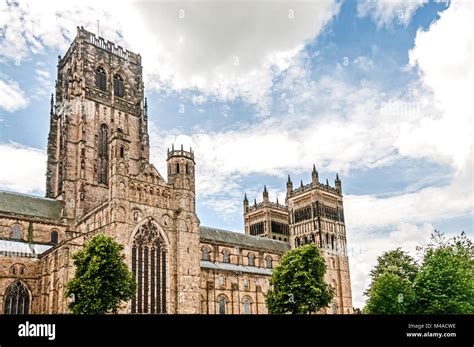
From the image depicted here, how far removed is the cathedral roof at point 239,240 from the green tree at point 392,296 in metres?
29.0

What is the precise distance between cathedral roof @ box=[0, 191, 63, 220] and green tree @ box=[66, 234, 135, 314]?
20.3m

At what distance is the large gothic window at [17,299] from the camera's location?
5036cm

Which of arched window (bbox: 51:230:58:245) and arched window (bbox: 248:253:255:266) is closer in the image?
arched window (bbox: 51:230:58:245)

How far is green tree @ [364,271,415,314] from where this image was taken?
48.8 meters

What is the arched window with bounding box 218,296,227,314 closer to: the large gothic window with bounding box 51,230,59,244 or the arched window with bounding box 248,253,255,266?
the arched window with bounding box 248,253,255,266

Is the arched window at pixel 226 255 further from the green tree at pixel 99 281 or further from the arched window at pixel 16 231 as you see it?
the green tree at pixel 99 281

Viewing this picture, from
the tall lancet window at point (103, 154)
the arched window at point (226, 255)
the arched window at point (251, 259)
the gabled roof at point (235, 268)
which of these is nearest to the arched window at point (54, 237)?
the tall lancet window at point (103, 154)

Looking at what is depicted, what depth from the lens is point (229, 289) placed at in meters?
65.6

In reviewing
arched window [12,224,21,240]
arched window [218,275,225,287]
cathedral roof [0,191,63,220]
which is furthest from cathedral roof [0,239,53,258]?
arched window [218,275,225,287]

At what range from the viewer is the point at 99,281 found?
135 feet

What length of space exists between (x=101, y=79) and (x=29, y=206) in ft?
81.3

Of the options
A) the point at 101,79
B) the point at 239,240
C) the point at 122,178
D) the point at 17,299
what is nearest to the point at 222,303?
the point at 239,240
